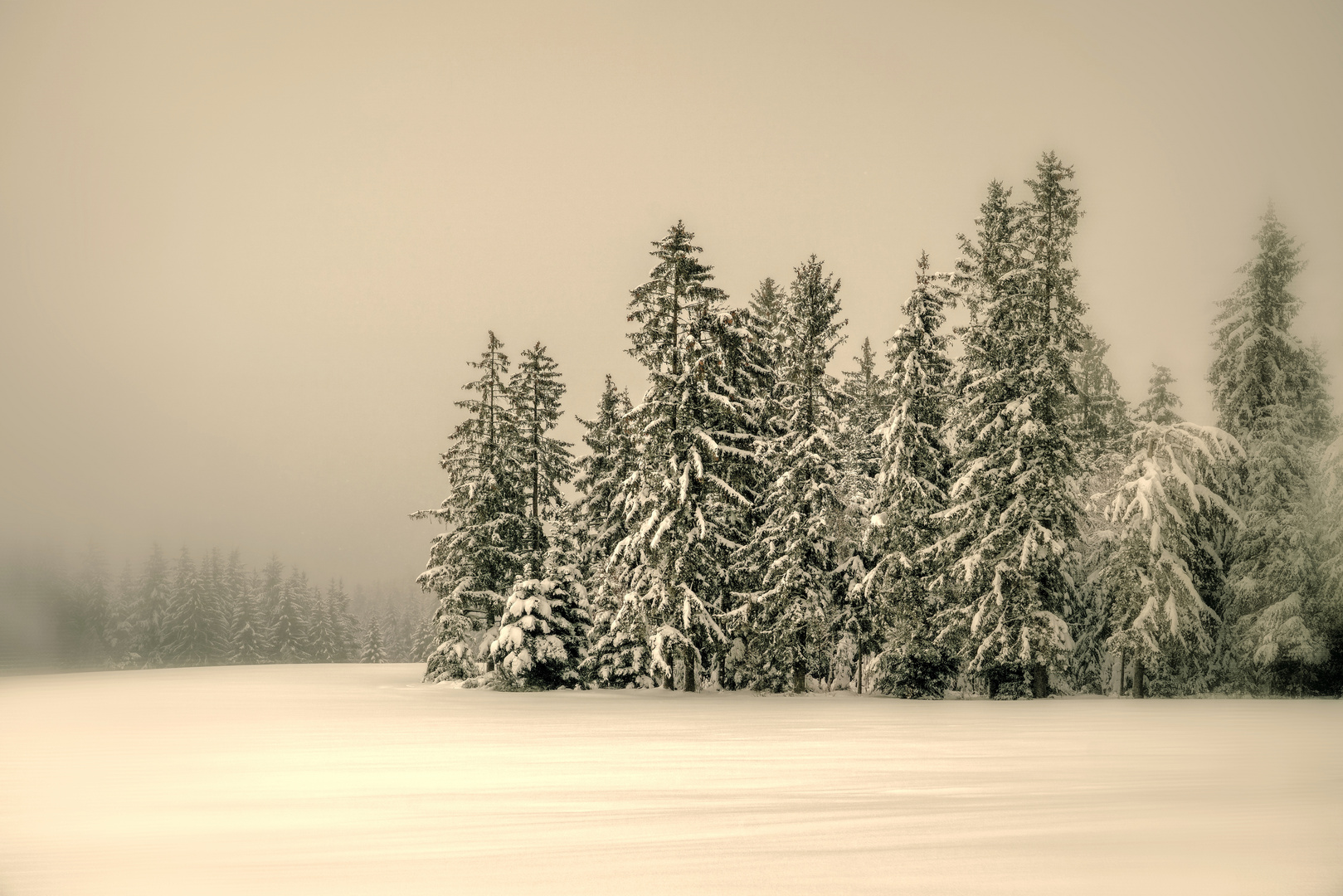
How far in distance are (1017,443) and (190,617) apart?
8204 centimetres

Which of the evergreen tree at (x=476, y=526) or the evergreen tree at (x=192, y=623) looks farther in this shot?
the evergreen tree at (x=192, y=623)

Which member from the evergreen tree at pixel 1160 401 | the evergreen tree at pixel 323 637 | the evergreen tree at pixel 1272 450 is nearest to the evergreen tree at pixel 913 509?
the evergreen tree at pixel 1272 450

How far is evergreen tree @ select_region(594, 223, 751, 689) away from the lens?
40.8 m

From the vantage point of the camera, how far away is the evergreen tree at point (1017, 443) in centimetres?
3853

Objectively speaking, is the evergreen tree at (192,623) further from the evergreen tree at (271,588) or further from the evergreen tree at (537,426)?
the evergreen tree at (537,426)

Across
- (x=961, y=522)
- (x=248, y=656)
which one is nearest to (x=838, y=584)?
(x=961, y=522)

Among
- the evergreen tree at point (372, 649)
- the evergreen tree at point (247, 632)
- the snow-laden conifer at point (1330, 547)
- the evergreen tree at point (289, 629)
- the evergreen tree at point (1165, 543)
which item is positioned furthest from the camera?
the evergreen tree at point (372, 649)

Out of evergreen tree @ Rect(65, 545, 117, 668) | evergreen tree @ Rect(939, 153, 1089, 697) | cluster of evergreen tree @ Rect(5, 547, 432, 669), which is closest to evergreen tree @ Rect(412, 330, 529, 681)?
evergreen tree @ Rect(939, 153, 1089, 697)

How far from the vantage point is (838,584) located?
4266 cm

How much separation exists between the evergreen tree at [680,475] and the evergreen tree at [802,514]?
161cm

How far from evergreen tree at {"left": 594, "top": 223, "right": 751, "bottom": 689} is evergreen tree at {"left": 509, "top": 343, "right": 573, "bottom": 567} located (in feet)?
28.8

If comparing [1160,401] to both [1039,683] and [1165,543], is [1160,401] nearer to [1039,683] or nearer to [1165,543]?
[1165,543]

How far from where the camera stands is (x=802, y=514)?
137ft

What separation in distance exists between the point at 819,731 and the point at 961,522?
18.3m
